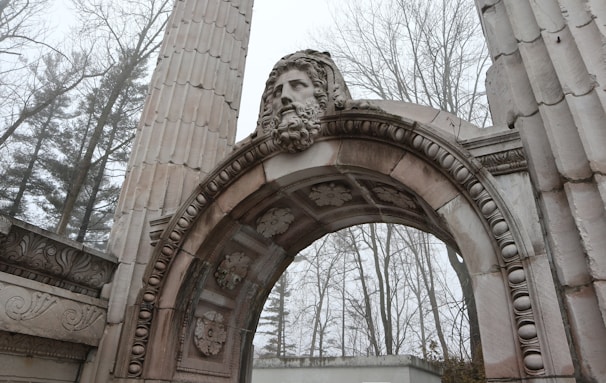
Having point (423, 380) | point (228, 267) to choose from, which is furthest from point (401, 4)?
point (228, 267)

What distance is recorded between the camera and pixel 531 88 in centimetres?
279

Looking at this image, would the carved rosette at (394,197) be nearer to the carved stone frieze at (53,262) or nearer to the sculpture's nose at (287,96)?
the sculpture's nose at (287,96)

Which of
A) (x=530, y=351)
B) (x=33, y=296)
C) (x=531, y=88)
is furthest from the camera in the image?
(x=33, y=296)

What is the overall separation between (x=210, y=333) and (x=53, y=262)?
1718mm

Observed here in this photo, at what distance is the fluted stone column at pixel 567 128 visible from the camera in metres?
2.11

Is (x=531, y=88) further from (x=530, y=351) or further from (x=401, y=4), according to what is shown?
(x=401, y=4)

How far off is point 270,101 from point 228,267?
185cm

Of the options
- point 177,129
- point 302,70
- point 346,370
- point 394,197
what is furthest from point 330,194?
point 346,370

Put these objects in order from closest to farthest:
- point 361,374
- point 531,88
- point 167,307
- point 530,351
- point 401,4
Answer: point 530,351
point 531,88
point 167,307
point 361,374
point 401,4

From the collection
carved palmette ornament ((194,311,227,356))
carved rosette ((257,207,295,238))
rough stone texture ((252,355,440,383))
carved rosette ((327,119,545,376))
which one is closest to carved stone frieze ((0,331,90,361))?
carved palmette ornament ((194,311,227,356))

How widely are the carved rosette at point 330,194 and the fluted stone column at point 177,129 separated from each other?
168 cm

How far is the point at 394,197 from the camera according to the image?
412 centimetres

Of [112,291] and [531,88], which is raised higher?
[531,88]

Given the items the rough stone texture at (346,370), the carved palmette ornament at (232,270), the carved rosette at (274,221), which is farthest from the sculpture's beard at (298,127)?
the rough stone texture at (346,370)
